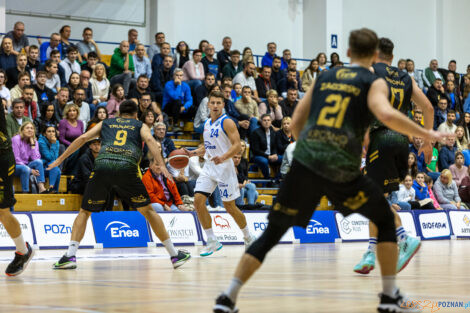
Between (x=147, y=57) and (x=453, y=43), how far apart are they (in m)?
16.9

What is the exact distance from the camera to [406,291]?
6.06m

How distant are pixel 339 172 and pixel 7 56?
14.4 m

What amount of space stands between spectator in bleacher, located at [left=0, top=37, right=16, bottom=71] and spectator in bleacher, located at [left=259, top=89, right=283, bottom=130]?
6809 millimetres

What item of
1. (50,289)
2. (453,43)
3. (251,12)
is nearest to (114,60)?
(251,12)

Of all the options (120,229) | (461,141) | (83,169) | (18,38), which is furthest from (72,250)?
(461,141)

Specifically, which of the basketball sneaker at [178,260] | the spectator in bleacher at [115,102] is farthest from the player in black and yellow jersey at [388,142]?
the spectator in bleacher at [115,102]

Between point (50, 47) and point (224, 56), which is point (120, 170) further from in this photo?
point (224, 56)

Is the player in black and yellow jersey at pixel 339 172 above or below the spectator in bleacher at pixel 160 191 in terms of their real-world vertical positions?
above

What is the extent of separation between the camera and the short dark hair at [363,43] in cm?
500

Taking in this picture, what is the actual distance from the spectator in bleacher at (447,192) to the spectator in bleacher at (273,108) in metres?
4.72

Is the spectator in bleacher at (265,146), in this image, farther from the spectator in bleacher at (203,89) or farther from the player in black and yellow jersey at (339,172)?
the player in black and yellow jersey at (339,172)

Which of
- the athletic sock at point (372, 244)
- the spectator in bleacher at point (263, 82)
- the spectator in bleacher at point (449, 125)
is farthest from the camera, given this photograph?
the spectator in bleacher at point (449, 125)

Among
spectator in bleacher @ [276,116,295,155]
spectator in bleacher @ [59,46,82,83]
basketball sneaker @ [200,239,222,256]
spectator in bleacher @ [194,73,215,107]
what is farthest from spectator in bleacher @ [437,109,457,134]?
basketball sneaker @ [200,239,222,256]

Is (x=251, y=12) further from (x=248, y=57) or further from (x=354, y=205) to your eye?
(x=354, y=205)
